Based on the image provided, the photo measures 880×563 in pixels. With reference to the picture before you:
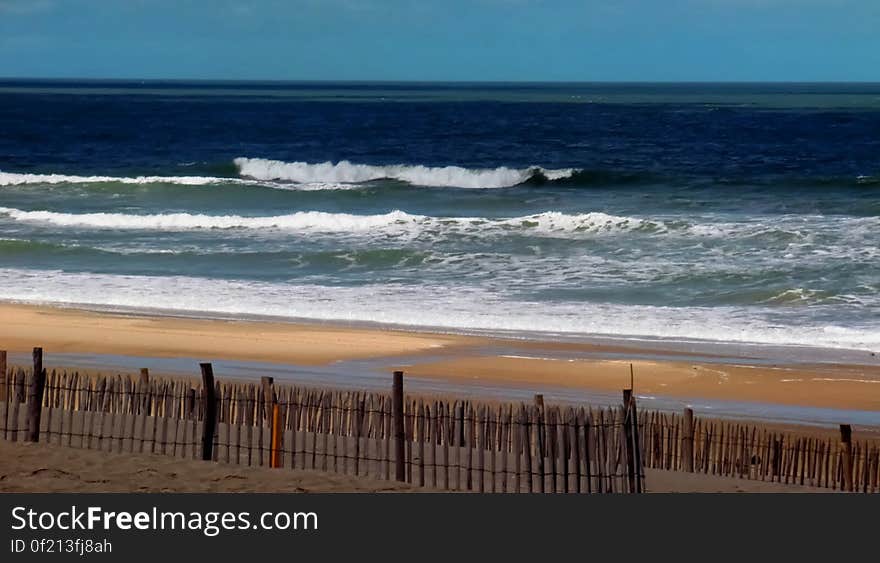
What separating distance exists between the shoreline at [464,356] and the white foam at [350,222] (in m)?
13.1

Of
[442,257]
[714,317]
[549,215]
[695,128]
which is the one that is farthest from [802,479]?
[695,128]

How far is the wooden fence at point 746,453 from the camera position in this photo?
37.1ft

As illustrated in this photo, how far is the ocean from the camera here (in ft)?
71.6

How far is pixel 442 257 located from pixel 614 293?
233 inches

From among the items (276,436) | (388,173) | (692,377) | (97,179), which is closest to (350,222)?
(97,179)

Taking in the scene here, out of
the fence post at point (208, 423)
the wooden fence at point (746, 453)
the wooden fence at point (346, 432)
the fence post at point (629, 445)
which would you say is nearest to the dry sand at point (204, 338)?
the wooden fence at point (346, 432)

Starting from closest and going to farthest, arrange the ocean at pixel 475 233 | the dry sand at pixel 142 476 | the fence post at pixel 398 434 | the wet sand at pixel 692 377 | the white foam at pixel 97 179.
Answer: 1. the dry sand at pixel 142 476
2. the fence post at pixel 398 434
3. the wet sand at pixel 692 377
4. the ocean at pixel 475 233
5. the white foam at pixel 97 179

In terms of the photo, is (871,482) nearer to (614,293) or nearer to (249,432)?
(249,432)

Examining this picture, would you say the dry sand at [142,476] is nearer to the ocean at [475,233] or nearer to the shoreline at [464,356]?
the shoreline at [464,356]

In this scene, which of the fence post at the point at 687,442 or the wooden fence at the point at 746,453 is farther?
the fence post at the point at 687,442

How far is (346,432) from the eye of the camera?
1141 cm

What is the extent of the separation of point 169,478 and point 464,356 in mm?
8008

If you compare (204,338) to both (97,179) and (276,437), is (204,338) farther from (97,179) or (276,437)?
(97,179)

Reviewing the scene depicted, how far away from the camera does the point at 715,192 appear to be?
41688mm
